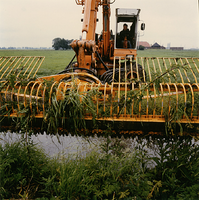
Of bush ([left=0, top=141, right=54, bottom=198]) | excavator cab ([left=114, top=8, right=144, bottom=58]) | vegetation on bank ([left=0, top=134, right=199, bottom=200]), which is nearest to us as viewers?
vegetation on bank ([left=0, top=134, right=199, bottom=200])

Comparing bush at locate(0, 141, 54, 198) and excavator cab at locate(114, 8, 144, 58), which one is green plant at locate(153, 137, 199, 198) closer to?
bush at locate(0, 141, 54, 198)

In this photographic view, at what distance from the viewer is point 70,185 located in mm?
2529

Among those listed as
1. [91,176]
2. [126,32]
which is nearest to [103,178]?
[91,176]

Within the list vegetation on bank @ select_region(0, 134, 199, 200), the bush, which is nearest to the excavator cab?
vegetation on bank @ select_region(0, 134, 199, 200)

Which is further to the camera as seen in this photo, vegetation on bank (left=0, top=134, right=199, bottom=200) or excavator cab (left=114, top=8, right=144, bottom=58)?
excavator cab (left=114, top=8, right=144, bottom=58)

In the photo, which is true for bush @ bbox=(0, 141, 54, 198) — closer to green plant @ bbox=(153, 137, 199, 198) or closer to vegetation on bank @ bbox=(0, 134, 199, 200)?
vegetation on bank @ bbox=(0, 134, 199, 200)

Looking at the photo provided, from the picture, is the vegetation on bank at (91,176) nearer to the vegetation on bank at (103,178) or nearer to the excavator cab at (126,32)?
the vegetation on bank at (103,178)

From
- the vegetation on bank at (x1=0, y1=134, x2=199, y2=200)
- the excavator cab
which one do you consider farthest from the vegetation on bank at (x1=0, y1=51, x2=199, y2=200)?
the excavator cab

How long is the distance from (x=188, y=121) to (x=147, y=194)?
3.73 ft

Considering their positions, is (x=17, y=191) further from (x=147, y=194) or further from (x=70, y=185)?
(x=147, y=194)

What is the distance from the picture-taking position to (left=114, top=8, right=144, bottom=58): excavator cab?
286 inches

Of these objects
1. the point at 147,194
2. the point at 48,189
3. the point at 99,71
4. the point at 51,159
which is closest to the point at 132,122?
the point at 147,194

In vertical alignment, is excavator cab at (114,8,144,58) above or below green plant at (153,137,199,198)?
above

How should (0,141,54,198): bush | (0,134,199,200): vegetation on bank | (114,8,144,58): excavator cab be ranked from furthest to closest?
(114,8,144,58): excavator cab → (0,141,54,198): bush → (0,134,199,200): vegetation on bank
